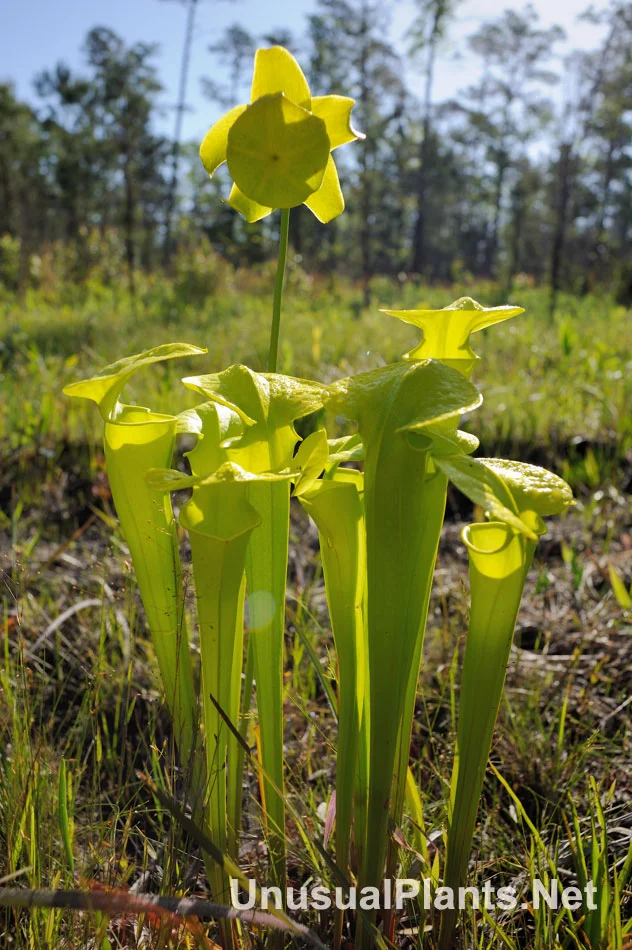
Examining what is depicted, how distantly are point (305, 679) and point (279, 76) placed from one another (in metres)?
1.09

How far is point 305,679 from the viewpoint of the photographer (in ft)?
4.30

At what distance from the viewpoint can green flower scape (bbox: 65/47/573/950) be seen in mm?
553

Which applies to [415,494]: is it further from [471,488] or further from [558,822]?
[558,822]

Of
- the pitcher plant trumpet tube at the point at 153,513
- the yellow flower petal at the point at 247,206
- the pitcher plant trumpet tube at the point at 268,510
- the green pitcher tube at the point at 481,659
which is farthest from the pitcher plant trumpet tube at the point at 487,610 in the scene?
the yellow flower petal at the point at 247,206

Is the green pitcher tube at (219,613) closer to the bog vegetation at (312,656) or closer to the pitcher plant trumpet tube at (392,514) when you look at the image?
the bog vegetation at (312,656)

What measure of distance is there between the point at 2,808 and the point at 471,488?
0.74 metres

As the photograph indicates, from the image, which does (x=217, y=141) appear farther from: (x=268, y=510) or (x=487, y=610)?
(x=487, y=610)

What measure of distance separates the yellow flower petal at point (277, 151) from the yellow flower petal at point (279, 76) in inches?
2.1

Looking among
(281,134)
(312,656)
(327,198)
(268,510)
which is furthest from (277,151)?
(312,656)

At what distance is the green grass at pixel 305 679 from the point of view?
0.74 m

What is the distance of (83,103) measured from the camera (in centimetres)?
2438

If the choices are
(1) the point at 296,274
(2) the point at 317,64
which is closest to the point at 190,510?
(1) the point at 296,274

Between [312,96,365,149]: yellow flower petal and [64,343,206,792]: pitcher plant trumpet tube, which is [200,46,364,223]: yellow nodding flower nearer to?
[312,96,365,149]: yellow flower petal

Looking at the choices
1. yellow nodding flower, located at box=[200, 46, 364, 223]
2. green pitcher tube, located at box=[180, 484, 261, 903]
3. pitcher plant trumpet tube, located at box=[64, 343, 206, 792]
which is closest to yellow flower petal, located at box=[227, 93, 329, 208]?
yellow nodding flower, located at box=[200, 46, 364, 223]
